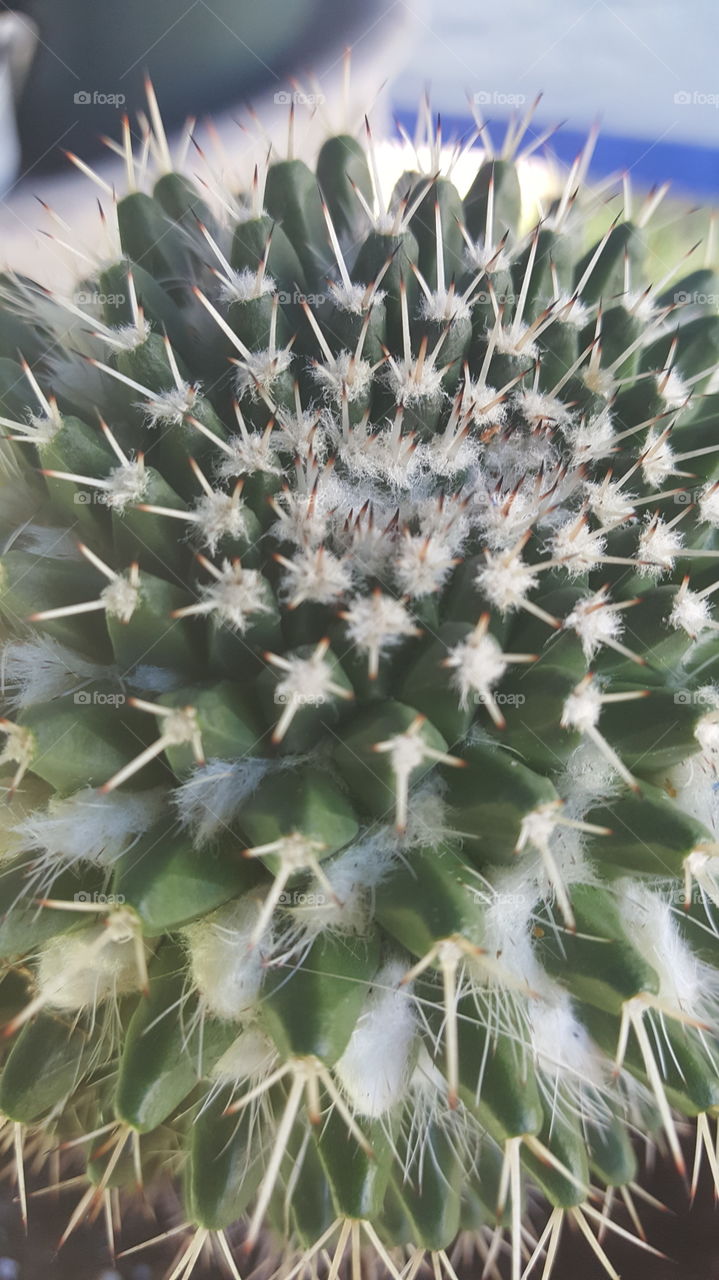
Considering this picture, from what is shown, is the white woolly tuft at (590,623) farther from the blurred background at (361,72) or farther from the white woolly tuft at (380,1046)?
the blurred background at (361,72)

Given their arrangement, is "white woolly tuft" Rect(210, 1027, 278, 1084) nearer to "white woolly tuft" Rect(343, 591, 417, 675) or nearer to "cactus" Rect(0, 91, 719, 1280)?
"cactus" Rect(0, 91, 719, 1280)

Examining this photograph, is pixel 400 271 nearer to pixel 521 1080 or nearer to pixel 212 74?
pixel 521 1080

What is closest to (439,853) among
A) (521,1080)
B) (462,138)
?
(521,1080)

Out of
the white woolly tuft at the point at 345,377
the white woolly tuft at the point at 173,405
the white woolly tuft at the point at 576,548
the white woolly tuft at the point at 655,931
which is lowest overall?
the white woolly tuft at the point at 655,931

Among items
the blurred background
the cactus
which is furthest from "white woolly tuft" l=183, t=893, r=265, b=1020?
the blurred background

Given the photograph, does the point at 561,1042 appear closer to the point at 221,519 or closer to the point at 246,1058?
the point at 246,1058

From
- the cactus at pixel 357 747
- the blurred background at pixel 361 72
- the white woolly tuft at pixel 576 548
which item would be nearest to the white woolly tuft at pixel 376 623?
the cactus at pixel 357 747

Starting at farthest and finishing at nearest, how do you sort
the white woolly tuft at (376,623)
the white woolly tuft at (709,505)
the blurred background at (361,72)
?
the blurred background at (361,72)
the white woolly tuft at (709,505)
the white woolly tuft at (376,623)
